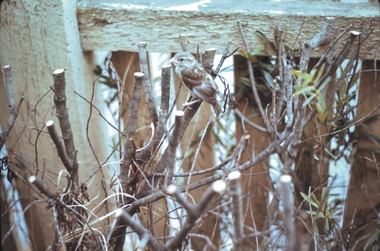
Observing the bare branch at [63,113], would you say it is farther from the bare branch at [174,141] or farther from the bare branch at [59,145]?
the bare branch at [174,141]

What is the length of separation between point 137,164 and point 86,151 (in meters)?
0.53

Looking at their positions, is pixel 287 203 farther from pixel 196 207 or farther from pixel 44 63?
pixel 44 63

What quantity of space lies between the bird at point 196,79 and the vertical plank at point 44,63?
0.40 metres

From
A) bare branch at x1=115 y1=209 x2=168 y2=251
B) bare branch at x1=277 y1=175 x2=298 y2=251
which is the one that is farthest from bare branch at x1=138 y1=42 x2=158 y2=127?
bare branch at x1=277 y1=175 x2=298 y2=251

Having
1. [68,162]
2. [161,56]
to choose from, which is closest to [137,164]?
[68,162]

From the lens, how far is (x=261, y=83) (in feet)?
4.94

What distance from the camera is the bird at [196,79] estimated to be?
3.95 ft

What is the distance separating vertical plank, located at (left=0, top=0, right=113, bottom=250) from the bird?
396 millimetres

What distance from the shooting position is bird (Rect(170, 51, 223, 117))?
3.95 ft

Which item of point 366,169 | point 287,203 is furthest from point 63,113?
point 366,169

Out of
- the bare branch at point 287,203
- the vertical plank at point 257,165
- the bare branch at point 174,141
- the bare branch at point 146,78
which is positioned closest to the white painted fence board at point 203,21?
the vertical plank at point 257,165

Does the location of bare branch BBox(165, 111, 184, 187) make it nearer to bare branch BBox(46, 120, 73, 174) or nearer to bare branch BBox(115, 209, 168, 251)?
bare branch BBox(115, 209, 168, 251)

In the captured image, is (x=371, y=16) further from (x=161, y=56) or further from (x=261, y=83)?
(x=161, y=56)

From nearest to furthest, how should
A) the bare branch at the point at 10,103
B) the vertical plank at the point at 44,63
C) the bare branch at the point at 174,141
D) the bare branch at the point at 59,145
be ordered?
the bare branch at the point at 174,141 < the bare branch at the point at 59,145 < the bare branch at the point at 10,103 < the vertical plank at the point at 44,63
